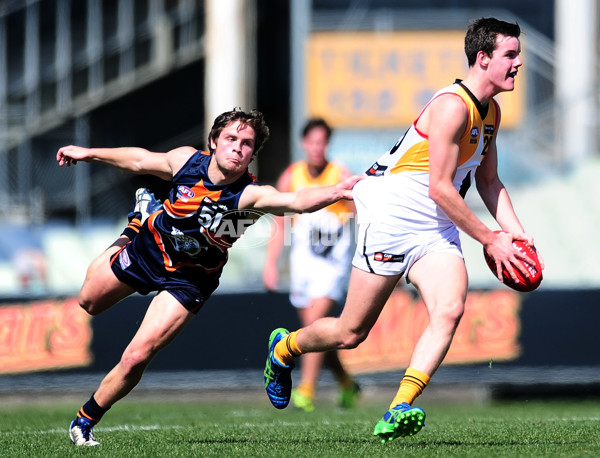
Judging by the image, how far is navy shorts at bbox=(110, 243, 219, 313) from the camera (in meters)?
6.11

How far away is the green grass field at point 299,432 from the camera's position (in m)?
5.57

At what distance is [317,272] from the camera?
891 centimetres

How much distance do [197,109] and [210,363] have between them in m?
10.2

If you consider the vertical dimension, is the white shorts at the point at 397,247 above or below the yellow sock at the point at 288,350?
above

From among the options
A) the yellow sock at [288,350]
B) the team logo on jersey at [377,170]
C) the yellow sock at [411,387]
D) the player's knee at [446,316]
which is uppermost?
the team logo on jersey at [377,170]

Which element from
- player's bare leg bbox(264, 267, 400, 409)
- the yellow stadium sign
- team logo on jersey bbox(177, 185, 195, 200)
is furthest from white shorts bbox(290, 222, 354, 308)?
the yellow stadium sign

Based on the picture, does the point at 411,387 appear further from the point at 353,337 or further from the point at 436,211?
the point at 436,211

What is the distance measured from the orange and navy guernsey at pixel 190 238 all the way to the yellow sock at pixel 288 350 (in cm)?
53

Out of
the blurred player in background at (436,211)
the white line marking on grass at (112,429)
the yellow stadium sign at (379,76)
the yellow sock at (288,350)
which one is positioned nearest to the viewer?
the blurred player in background at (436,211)

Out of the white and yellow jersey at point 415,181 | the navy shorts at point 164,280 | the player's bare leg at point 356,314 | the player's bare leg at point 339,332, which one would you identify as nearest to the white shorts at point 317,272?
the player's bare leg at point 339,332

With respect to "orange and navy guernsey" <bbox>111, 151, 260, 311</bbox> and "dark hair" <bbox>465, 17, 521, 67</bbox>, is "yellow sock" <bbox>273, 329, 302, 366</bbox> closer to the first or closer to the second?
"orange and navy guernsey" <bbox>111, 151, 260, 311</bbox>

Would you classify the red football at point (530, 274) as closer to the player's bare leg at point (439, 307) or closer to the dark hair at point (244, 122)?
the player's bare leg at point (439, 307)

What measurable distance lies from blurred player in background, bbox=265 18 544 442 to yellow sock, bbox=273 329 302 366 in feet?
1.29

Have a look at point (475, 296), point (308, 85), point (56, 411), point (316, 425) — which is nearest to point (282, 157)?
point (308, 85)
